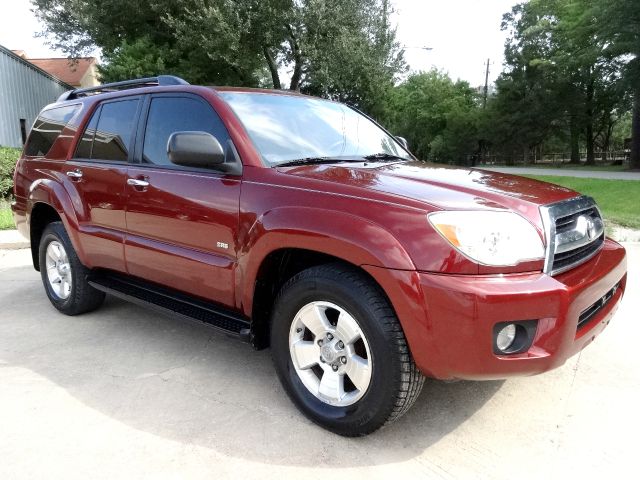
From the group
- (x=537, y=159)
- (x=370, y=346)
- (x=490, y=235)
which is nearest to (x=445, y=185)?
(x=490, y=235)

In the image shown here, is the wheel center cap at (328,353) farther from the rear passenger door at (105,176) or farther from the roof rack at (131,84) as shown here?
the roof rack at (131,84)

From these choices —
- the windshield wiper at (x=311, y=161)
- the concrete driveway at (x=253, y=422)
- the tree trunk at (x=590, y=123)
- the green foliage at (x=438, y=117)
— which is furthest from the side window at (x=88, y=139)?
the green foliage at (x=438, y=117)

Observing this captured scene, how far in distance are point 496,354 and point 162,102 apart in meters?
2.73

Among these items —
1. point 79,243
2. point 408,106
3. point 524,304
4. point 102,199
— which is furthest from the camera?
point 408,106

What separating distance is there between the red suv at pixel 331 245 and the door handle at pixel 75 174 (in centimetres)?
1

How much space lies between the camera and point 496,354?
2.22 metres

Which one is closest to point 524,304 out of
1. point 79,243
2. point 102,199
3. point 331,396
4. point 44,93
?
point 331,396

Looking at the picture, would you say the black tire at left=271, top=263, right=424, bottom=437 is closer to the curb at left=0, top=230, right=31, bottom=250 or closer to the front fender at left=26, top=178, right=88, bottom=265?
the front fender at left=26, top=178, right=88, bottom=265

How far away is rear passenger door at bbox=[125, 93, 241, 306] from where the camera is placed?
9.82ft

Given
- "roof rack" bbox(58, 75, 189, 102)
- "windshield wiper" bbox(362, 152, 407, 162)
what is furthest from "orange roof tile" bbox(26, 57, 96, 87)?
"windshield wiper" bbox(362, 152, 407, 162)

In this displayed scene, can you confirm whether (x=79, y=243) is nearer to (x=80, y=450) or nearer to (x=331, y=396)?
(x=80, y=450)

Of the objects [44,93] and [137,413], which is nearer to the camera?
[137,413]

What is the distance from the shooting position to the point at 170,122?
3.51m

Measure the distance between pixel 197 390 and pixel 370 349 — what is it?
1287 mm
